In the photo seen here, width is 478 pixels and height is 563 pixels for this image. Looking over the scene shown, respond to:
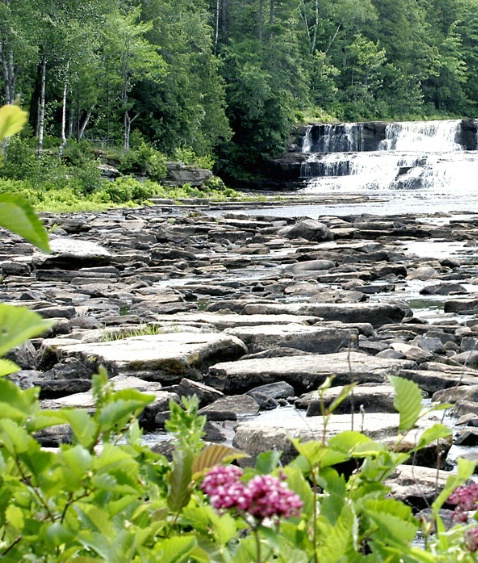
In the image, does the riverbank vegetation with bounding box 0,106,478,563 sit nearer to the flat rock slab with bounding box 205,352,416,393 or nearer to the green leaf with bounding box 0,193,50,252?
the green leaf with bounding box 0,193,50,252

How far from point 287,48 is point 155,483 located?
6018cm

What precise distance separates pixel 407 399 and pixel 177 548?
422 millimetres

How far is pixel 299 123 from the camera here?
61344 millimetres

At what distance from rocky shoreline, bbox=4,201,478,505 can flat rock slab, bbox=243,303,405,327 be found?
1 cm

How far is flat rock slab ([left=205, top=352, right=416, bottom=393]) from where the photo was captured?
17.7ft

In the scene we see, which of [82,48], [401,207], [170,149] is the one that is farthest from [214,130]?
[401,207]

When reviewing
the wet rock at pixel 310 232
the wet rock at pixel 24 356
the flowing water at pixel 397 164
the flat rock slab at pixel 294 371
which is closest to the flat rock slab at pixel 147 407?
the flat rock slab at pixel 294 371

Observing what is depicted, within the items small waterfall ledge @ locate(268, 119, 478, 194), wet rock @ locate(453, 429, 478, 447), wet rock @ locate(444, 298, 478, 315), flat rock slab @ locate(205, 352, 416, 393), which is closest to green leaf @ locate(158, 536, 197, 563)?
wet rock @ locate(453, 429, 478, 447)

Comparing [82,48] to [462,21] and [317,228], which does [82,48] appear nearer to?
[317,228]

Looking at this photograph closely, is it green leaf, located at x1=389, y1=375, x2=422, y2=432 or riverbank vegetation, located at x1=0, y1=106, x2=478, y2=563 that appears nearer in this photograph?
riverbank vegetation, located at x1=0, y1=106, x2=478, y2=563

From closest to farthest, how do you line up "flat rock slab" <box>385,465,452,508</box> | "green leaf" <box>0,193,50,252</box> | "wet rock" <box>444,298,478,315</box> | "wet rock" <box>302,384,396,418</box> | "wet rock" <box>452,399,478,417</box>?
"green leaf" <box>0,193,50,252</box>, "flat rock slab" <box>385,465,452,508</box>, "wet rock" <box>302,384,396,418</box>, "wet rock" <box>452,399,478,417</box>, "wet rock" <box>444,298,478,315</box>

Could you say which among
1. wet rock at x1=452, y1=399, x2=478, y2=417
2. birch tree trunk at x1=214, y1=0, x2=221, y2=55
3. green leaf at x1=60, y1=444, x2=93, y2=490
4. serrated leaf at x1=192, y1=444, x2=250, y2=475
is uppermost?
birch tree trunk at x1=214, y1=0, x2=221, y2=55

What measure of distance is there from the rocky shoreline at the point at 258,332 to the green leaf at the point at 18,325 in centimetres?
47

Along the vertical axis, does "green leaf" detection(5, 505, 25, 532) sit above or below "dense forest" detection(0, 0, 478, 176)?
below
